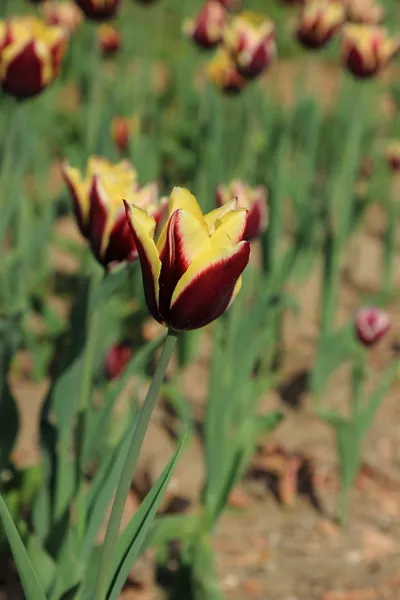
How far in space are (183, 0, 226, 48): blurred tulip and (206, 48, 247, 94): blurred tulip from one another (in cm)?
5

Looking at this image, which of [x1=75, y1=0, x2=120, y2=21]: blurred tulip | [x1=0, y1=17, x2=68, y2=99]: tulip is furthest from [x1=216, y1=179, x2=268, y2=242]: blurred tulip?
[x1=75, y1=0, x2=120, y2=21]: blurred tulip

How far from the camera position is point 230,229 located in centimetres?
95

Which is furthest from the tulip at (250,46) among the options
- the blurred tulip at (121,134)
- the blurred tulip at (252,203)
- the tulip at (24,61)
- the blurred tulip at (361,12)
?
the blurred tulip at (361,12)

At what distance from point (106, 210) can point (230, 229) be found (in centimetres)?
47

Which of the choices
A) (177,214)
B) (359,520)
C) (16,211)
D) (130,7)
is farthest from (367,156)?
(177,214)

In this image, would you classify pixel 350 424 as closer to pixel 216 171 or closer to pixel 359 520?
pixel 359 520

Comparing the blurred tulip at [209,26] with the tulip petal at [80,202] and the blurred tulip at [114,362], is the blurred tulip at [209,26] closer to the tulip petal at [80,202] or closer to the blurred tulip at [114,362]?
the blurred tulip at [114,362]

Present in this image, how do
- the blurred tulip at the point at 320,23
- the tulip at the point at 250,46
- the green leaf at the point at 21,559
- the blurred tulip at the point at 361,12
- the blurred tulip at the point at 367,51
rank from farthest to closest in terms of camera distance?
the blurred tulip at the point at 361,12, the blurred tulip at the point at 320,23, the blurred tulip at the point at 367,51, the tulip at the point at 250,46, the green leaf at the point at 21,559

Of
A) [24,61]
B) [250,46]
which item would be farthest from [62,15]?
[24,61]

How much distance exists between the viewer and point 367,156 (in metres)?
4.71

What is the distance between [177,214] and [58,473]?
34.3 inches

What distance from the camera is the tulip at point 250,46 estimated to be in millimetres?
2506

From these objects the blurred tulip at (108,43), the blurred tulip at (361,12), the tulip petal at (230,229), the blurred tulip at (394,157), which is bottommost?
the blurred tulip at (394,157)

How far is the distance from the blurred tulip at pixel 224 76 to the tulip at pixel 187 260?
2.08 m
